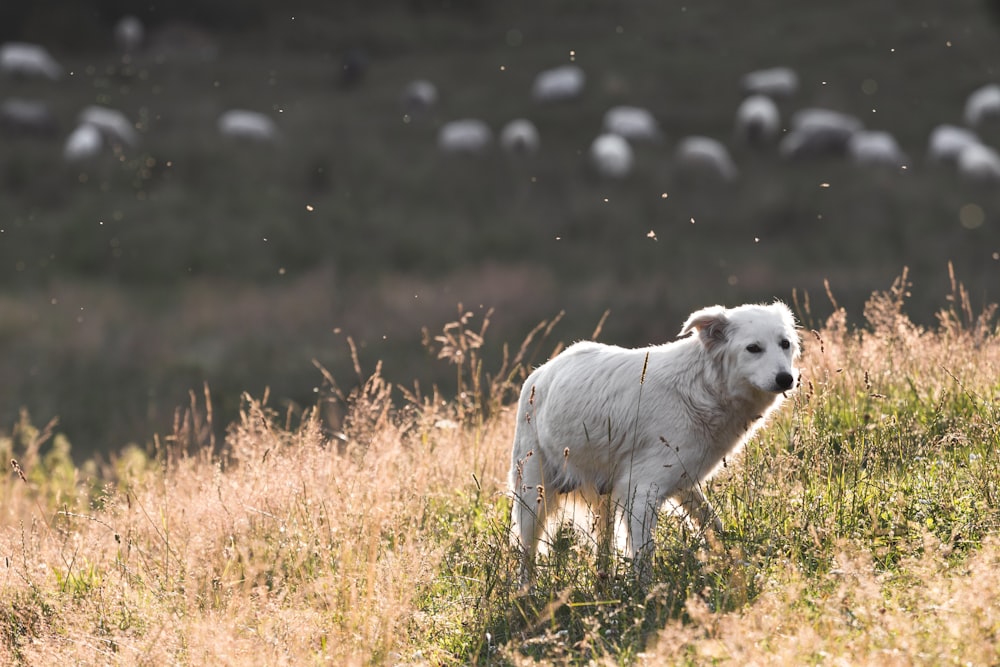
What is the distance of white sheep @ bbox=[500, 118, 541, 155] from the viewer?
1537 inches

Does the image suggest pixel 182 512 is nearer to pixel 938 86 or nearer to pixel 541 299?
pixel 541 299

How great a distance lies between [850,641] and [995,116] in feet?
140

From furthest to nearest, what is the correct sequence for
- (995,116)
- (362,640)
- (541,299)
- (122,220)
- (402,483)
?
(995,116)
(122,220)
(541,299)
(402,483)
(362,640)

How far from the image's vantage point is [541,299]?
28.6m

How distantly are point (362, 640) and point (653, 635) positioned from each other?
4.71 feet

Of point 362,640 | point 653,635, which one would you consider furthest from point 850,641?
point 362,640

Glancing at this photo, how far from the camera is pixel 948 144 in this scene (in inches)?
1522

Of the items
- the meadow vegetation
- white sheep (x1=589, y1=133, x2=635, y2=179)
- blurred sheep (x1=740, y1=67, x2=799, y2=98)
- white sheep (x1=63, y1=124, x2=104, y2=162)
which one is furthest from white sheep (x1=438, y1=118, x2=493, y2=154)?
the meadow vegetation

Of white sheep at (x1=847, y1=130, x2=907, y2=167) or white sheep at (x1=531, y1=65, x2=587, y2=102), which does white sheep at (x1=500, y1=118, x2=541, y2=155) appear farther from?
white sheep at (x1=847, y1=130, x2=907, y2=167)

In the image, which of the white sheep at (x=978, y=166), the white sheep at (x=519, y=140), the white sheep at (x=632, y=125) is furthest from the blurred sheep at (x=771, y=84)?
the white sheep at (x=519, y=140)

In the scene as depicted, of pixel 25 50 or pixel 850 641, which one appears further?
pixel 25 50

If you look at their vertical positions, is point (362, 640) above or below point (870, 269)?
above

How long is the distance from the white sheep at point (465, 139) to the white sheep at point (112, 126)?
35.1 ft

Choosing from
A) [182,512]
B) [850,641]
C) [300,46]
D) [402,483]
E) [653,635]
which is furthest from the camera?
[300,46]
